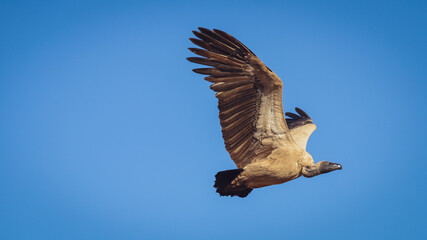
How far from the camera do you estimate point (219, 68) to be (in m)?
9.52

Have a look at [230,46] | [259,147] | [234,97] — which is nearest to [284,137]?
[259,147]

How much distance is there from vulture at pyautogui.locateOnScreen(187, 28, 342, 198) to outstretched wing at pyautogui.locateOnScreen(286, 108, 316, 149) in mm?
1174

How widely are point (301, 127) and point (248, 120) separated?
2748mm

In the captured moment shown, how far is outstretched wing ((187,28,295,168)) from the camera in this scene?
933 centimetres

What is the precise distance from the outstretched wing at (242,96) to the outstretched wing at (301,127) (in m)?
1.53

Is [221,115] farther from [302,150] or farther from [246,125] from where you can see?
[302,150]

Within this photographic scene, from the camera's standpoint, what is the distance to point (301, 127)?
12289 millimetres

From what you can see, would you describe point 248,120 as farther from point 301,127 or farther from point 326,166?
point 301,127

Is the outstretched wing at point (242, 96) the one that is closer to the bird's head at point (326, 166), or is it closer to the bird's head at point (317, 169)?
the bird's head at point (317, 169)

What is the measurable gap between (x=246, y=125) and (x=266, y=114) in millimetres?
436

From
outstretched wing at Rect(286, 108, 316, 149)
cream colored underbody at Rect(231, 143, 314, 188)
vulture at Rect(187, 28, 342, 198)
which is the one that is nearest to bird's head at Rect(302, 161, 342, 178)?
vulture at Rect(187, 28, 342, 198)

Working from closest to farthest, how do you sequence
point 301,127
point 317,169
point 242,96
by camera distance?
point 242,96, point 317,169, point 301,127

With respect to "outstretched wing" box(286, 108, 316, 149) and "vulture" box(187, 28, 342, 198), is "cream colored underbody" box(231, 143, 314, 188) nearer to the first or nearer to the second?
"vulture" box(187, 28, 342, 198)

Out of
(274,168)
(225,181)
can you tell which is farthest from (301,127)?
(225,181)
